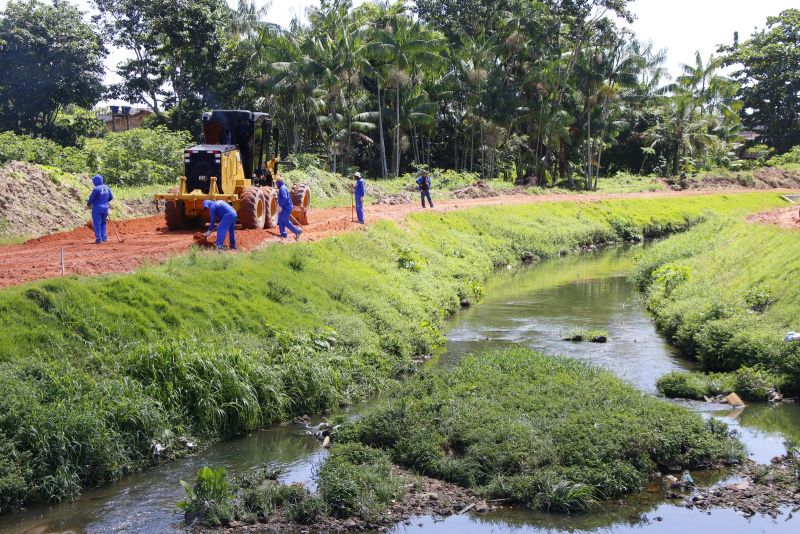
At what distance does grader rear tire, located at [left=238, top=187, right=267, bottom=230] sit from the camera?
25.6 metres

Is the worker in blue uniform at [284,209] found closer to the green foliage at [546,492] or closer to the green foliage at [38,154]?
the green foliage at [38,154]

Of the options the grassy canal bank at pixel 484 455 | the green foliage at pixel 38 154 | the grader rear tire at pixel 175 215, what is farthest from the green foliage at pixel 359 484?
the green foliage at pixel 38 154

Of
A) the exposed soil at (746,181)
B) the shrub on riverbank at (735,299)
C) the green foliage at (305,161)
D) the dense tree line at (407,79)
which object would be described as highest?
the dense tree line at (407,79)

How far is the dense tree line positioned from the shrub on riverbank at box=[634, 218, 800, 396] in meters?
25.2

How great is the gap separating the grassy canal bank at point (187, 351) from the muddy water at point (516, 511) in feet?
1.55

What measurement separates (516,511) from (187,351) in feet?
21.8

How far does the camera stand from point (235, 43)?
2084 inches

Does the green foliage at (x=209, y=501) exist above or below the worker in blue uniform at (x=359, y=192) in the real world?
below

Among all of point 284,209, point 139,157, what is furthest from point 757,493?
point 139,157

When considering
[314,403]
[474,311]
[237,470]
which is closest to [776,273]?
[474,311]

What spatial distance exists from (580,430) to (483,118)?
148 feet

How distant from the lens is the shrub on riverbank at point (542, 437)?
1223cm

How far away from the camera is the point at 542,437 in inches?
520

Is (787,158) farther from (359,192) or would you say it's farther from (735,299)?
(735,299)
